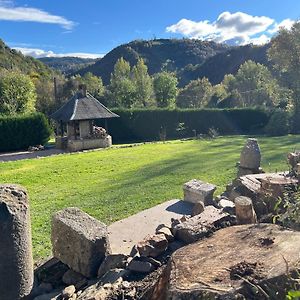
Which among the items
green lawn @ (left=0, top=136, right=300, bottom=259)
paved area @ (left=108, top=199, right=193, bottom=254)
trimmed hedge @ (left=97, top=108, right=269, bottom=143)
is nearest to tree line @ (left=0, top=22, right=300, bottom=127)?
trimmed hedge @ (left=97, top=108, right=269, bottom=143)

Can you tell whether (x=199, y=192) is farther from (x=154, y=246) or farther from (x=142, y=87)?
(x=142, y=87)

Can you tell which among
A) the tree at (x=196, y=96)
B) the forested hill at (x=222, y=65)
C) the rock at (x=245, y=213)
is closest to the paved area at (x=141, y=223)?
the rock at (x=245, y=213)

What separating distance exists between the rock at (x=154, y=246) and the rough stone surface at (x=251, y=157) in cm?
466

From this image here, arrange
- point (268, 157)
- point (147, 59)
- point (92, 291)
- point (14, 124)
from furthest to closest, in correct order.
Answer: point (147, 59) → point (14, 124) → point (268, 157) → point (92, 291)

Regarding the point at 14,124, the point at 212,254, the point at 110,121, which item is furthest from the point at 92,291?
the point at 110,121

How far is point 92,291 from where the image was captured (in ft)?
12.1

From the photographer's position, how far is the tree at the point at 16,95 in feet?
105

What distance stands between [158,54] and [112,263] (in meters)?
98.3

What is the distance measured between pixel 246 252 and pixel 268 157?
436 inches

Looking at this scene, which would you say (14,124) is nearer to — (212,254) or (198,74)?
(212,254)

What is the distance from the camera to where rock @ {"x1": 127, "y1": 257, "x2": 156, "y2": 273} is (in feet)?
12.6

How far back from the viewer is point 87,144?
71.2 feet

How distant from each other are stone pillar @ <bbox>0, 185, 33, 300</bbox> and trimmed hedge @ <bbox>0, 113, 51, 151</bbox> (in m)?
19.4

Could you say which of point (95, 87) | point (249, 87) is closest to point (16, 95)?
point (95, 87)
